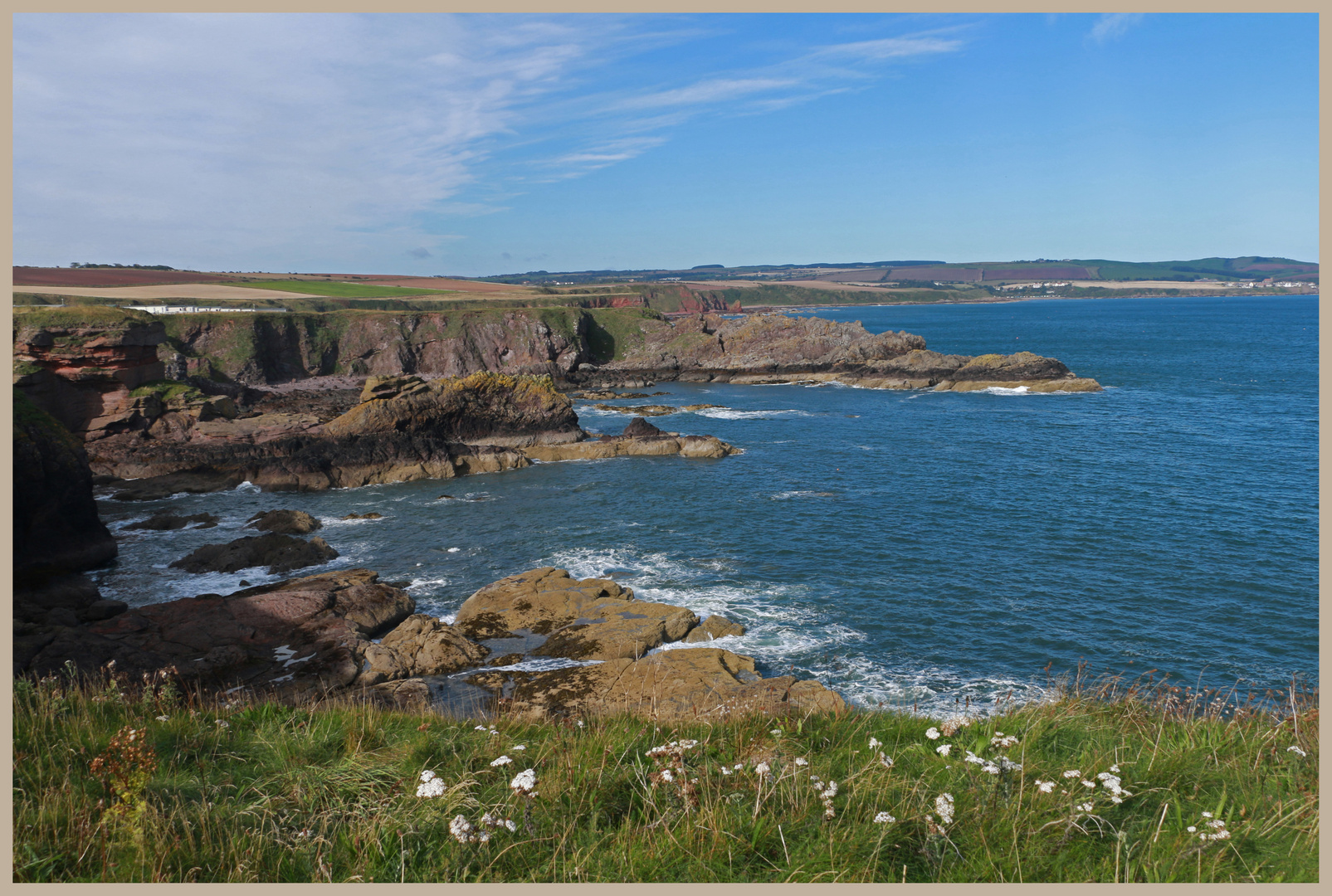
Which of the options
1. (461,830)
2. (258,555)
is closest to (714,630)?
(461,830)

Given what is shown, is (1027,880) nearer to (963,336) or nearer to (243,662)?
(243,662)

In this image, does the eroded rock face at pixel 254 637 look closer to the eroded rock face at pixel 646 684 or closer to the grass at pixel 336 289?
the eroded rock face at pixel 646 684

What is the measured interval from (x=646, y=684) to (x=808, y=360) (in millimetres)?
75071

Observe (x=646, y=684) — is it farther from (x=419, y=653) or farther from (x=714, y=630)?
(x=419, y=653)

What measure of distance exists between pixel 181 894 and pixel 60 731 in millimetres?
3883

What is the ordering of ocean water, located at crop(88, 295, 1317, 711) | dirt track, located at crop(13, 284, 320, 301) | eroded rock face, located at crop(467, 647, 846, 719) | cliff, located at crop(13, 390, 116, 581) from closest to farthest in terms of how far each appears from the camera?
eroded rock face, located at crop(467, 647, 846, 719) < ocean water, located at crop(88, 295, 1317, 711) < cliff, located at crop(13, 390, 116, 581) < dirt track, located at crop(13, 284, 320, 301)

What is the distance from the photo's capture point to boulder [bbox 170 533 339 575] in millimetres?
26406

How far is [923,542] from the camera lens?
94.4 ft

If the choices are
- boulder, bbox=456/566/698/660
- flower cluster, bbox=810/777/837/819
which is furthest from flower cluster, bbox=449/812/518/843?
boulder, bbox=456/566/698/660

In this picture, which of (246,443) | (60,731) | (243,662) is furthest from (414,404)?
(60,731)

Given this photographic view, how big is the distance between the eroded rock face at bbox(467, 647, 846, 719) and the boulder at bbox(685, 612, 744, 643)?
1.51 metres

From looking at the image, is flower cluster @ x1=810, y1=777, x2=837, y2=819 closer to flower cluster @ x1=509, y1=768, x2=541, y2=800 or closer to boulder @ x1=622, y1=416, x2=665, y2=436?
flower cluster @ x1=509, y1=768, x2=541, y2=800

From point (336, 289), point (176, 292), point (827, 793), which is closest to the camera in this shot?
point (827, 793)

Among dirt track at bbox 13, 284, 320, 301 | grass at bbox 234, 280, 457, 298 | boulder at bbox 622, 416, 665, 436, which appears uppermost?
grass at bbox 234, 280, 457, 298
